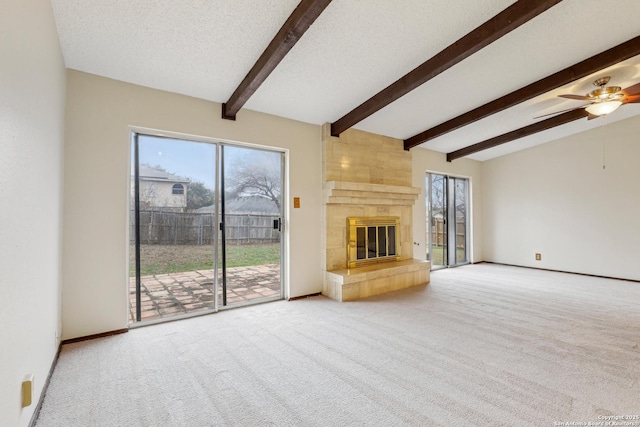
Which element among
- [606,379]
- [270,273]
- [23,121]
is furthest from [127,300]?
[606,379]

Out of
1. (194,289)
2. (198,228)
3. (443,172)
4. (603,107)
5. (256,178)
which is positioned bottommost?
(194,289)

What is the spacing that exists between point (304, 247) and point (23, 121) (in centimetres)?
311

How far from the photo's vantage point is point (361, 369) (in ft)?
7.22

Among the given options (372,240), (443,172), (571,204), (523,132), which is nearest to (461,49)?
(372,240)

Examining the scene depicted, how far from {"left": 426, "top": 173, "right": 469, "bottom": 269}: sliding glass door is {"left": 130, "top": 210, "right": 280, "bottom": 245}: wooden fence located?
3.55m

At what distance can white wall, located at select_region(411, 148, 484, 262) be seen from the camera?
5.62 metres

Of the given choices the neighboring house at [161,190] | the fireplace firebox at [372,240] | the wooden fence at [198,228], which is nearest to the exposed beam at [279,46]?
the neighboring house at [161,190]

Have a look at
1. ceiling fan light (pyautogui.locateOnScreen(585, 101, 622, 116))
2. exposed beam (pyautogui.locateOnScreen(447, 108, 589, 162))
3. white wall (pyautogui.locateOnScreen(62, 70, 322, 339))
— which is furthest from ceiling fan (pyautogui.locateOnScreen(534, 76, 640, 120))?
white wall (pyautogui.locateOnScreen(62, 70, 322, 339))

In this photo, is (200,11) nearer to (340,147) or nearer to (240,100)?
(240,100)

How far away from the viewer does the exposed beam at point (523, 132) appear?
180 inches

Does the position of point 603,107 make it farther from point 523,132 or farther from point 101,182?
point 101,182

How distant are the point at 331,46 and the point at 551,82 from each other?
280 cm

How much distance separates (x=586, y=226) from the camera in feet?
18.1

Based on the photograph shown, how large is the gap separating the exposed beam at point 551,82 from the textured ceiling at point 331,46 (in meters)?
0.08
